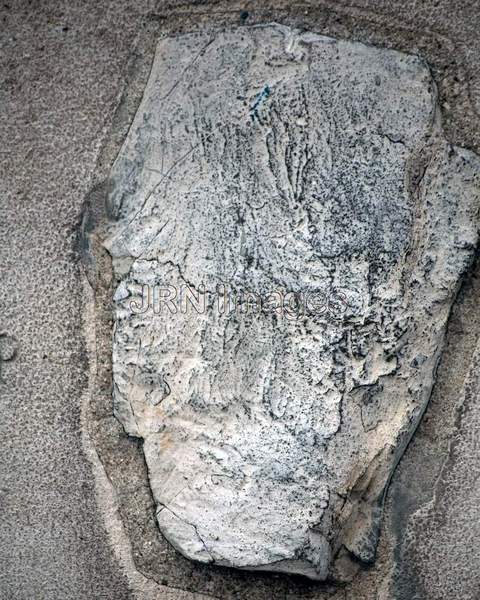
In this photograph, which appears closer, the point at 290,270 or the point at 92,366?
the point at 290,270

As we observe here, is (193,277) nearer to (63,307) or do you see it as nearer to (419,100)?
(63,307)

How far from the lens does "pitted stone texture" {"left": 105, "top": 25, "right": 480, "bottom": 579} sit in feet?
3.28

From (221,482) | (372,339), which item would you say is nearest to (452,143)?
(372,339)

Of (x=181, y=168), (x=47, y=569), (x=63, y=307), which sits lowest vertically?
(x=47, y=569)

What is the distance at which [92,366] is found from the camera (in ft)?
3.65

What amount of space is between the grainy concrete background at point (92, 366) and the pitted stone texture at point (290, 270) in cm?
6

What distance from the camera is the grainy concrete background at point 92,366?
1077 millimetres

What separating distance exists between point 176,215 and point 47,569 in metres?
0.60

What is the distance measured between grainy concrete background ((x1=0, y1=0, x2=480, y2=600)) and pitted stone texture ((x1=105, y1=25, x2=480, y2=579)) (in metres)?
0.06

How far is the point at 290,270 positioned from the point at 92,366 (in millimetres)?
346

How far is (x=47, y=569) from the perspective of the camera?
1148 millimetres

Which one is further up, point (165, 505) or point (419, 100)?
point (419, 100)

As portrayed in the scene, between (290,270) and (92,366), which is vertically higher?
(290,270)

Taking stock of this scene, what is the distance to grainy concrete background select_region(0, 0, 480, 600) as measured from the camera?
1.08 meters
